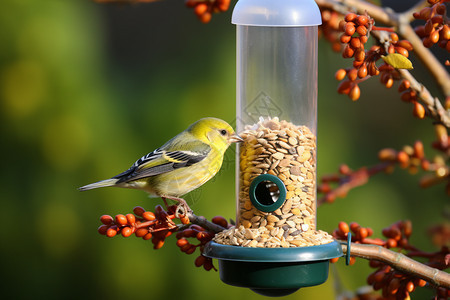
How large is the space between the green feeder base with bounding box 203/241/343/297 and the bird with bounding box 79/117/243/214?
78 centimetres

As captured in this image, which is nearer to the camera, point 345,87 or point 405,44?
point 405,44

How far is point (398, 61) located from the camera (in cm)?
271

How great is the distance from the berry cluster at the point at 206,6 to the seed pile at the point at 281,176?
1.98 feet

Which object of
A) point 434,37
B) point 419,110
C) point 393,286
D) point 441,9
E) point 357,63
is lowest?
point 393,286

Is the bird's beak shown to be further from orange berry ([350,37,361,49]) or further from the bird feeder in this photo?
orange berry ([350,37,361,49])

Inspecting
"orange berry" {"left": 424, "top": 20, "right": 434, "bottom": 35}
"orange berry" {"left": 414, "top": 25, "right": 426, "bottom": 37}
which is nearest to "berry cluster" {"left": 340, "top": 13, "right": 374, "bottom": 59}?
"orange berry" {"left": 424, "top": 20, "right": 434, "bottom": 35}

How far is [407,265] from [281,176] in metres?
0.74

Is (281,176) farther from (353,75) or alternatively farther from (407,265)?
(407,265)

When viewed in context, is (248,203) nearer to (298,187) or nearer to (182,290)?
(298,187)

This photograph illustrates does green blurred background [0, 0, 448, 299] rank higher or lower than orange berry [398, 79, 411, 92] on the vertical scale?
lower

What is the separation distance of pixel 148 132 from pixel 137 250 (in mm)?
933

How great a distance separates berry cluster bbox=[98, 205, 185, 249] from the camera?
297 centimetres

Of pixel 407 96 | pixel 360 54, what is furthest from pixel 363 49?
pixel 407 96

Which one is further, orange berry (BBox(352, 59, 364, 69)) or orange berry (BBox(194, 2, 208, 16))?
orange berry (BBox(194, 2, 208, 16))
